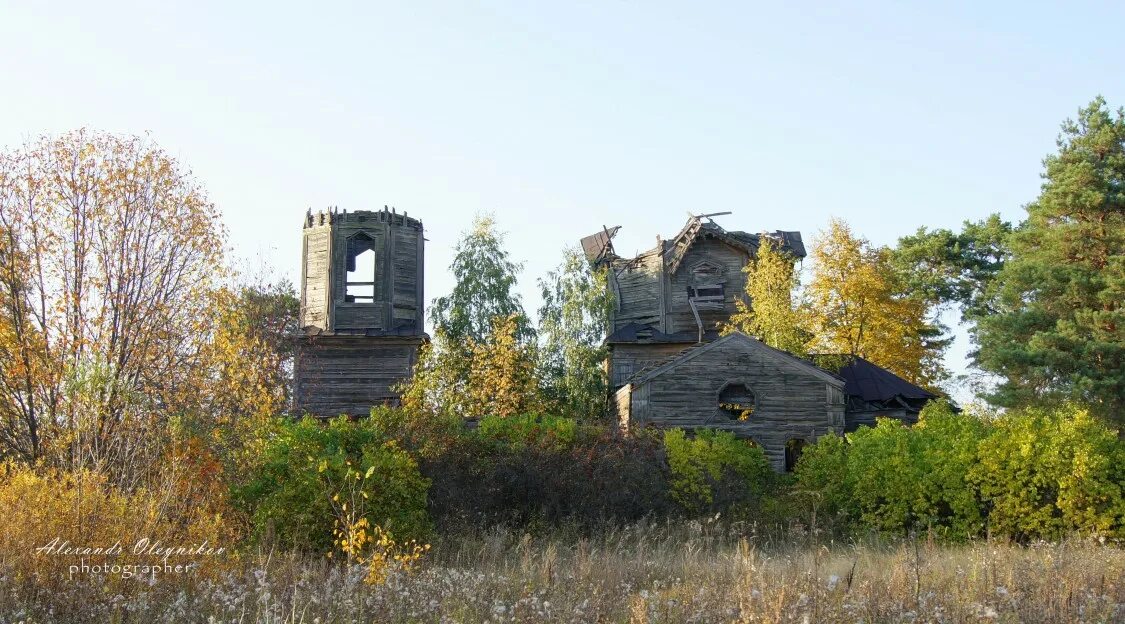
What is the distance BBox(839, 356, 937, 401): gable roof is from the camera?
107 ft

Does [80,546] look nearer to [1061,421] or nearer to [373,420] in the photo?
[373,420]

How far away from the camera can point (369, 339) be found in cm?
3344

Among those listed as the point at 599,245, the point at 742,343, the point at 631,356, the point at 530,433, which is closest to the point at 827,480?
the point at 530,433

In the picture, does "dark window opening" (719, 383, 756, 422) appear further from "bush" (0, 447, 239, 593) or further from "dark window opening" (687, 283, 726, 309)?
"bush" (0, 447, 239, 593)

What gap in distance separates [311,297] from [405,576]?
2530 centimetres

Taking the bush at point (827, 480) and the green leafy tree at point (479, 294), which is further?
the green leafy tree at point (479, 294)

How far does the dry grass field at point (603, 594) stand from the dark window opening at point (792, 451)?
19400 millimetres

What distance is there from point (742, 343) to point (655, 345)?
9.19 m

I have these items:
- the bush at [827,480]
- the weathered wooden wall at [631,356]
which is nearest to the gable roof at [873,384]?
the weathered wooden wall at [631,356]

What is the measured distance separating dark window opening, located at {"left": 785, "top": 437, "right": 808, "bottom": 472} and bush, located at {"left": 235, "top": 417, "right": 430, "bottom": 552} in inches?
703

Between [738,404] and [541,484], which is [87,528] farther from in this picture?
[738,404]

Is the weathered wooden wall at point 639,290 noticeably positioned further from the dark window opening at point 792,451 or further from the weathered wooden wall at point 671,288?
the dark window opening at point 792,451

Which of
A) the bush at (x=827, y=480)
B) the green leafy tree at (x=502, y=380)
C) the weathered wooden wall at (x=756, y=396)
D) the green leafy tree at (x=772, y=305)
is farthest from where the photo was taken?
the green leafy tree at (x=772, y=305)

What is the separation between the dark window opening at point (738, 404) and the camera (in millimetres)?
29250
